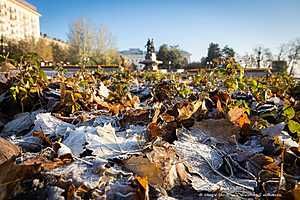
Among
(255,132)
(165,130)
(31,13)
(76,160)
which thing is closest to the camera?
(76,160)

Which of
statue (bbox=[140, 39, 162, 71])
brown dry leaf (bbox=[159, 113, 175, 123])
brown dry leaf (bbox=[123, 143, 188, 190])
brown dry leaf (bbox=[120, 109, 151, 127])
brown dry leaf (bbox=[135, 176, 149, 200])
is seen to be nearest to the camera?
brown dry leaf (bbox=[135, 176, 149, 200])

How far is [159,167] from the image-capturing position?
1118mm

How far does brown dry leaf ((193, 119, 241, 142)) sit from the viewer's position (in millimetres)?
1535

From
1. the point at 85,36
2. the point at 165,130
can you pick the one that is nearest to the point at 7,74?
the point at 165,130

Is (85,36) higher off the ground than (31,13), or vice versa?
(31,13)

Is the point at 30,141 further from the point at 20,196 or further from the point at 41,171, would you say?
the point at 20,196

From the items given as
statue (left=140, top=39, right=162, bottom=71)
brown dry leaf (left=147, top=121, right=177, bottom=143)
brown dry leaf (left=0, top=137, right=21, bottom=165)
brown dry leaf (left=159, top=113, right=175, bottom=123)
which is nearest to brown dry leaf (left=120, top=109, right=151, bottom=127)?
brown dry leaf (left=159, top=113, right=175, bottom=123)

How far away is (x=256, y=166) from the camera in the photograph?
4.17 ft

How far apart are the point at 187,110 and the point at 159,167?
1.96 ft

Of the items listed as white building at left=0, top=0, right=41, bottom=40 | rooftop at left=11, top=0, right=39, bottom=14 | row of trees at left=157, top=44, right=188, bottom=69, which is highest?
rooftop at left=11, top=0, right=39, bottom=14

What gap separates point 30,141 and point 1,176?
625 millimetres

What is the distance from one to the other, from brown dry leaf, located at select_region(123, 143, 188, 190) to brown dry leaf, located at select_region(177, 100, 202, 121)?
421 millimetres

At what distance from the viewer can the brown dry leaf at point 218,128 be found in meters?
1.54

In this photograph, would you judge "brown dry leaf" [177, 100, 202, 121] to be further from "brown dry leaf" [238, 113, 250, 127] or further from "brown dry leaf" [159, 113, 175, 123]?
"brown dry leaf" [238, 113, 250, 127]
